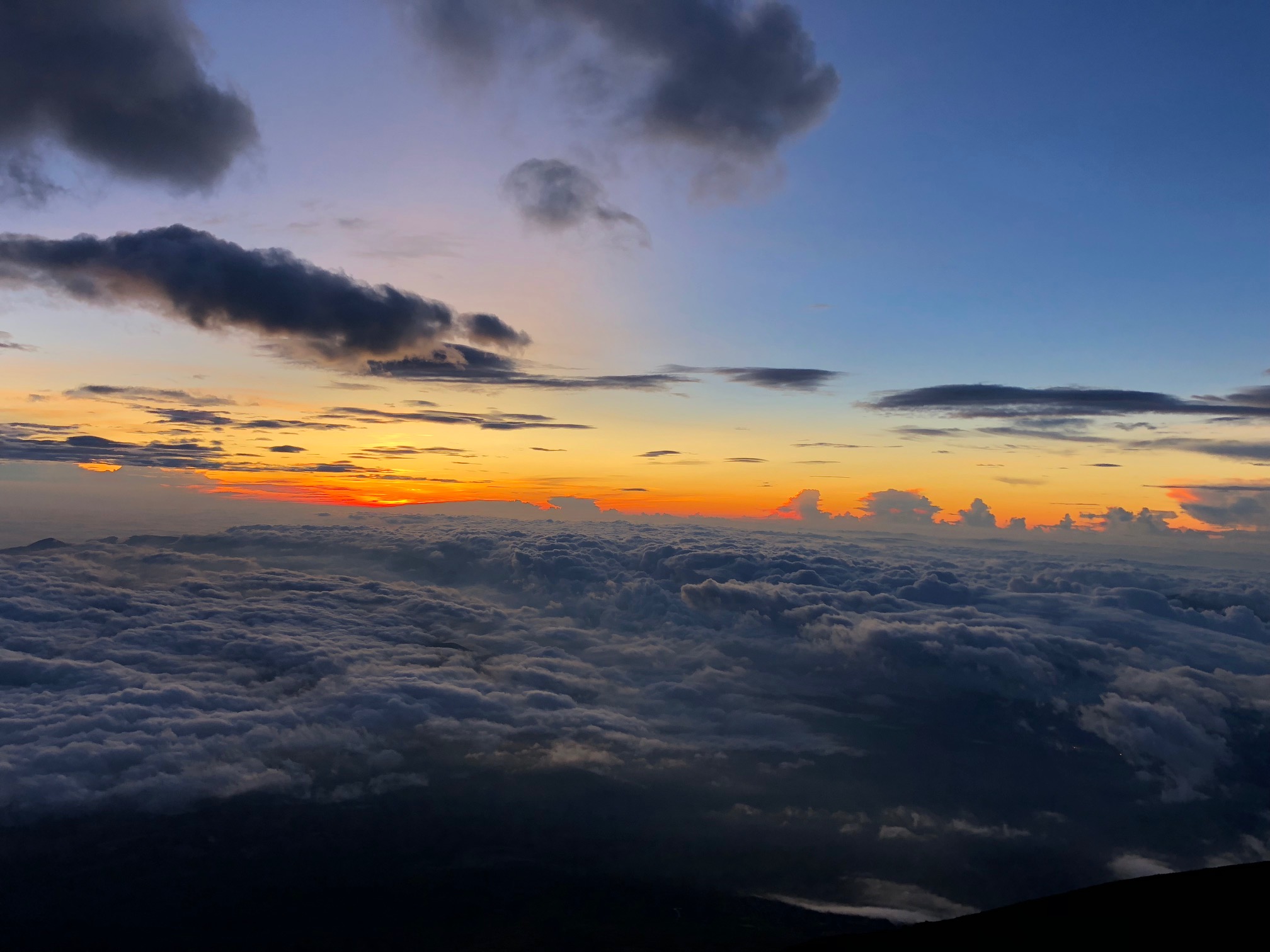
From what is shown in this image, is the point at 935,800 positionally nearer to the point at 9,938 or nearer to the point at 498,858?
the point at 498,858

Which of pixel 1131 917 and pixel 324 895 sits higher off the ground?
pixel 1131 917

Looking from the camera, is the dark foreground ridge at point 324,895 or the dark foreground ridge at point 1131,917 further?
the dark foreground ridge at point 324,895

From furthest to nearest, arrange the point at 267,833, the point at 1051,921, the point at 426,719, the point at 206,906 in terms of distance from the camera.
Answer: the point at 426,719 < the point at 267,833 < the point at 206,906 < the point at 1051,921

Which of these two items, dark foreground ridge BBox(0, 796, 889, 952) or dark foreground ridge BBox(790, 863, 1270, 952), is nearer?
dark foreground ridge BBox(790, 863, 1270, 952)

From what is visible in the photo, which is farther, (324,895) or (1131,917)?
(324,895)

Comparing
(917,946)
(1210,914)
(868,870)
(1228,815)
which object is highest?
(1210,914)

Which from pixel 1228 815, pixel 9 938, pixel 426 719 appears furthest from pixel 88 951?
pixel 1228 815

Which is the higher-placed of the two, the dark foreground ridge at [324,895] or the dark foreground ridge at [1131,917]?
the dark foreground ridge at [1131,917]

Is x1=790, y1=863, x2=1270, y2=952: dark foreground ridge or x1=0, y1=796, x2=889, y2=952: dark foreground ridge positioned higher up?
x1=790, y1=863, x2=1270, y2=952: dark foreground ridge
